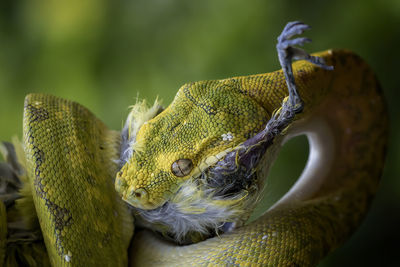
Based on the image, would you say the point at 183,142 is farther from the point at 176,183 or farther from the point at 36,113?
the point at 36,113

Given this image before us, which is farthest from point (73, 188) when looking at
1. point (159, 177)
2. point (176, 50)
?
point (176, 50)

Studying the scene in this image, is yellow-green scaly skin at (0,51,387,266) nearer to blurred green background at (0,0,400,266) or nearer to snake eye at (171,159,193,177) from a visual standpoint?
snake eye at (171,159,193,177)

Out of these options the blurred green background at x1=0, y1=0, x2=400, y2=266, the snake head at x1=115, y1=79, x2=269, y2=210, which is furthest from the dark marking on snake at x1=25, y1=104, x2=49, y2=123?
the blurred green background at x1=0, y1=0, x2=400, y2=266

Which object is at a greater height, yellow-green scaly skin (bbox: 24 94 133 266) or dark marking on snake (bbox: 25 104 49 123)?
dark marking on snake (bbox: 25 104 49 123)

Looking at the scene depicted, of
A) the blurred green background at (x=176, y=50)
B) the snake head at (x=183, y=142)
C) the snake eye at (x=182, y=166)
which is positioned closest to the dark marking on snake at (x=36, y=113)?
the snake head at (x=183, y=142)

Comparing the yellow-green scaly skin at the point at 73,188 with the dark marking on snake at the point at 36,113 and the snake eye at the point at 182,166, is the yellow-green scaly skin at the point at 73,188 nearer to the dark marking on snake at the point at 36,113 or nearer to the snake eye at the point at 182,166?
the dark marking on snake at the point at 36,113

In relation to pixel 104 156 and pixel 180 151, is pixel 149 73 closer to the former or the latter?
pixel 104 156

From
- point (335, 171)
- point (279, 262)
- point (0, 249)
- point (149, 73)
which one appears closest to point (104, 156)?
point (0, 249)

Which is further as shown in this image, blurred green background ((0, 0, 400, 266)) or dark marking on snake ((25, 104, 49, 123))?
blurred green background ((0, 0, 400, 266))
